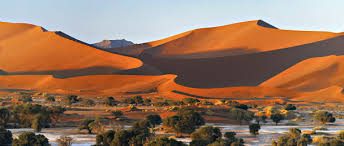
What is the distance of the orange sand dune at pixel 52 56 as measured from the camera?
104750 mm

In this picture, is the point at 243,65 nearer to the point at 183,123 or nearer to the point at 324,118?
the point at 324,118

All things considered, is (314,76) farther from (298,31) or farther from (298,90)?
(298,31)

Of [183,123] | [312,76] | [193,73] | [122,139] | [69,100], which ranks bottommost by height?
[122,139]

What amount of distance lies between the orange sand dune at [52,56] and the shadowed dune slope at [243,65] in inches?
551

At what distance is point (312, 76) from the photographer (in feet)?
286

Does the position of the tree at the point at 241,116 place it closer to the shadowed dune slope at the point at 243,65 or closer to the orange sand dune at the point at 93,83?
the orange sand dune at the point at 93,83

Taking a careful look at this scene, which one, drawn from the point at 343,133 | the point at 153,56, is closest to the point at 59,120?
the point at 343,133

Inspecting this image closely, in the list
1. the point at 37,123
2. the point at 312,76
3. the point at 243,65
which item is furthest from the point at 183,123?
the point at 243,65

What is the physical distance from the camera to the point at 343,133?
2414cm

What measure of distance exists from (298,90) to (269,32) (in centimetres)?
Result: 5184

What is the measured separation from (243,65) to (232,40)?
21238mm

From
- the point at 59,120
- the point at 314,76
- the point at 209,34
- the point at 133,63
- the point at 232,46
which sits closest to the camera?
the point at 59,120

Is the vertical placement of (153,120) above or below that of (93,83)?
below

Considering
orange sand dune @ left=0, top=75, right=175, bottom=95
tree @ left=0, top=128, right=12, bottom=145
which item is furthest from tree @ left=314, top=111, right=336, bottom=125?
orange sand dune @ left=0, top=75, right=175, bottom=95
